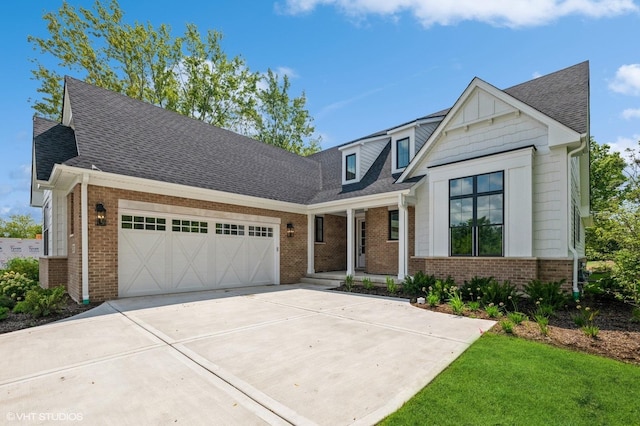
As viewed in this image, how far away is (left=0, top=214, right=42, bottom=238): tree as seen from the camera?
2870 cm

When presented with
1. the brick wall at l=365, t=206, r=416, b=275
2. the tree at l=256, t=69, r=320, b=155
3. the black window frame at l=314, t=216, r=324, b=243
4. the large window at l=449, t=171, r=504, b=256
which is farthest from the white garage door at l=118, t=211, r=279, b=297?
the tree at l=256, t=69, r=320, b=155

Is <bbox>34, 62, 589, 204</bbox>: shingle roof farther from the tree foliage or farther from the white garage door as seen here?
the tree foliage

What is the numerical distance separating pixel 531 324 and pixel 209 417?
5.80m

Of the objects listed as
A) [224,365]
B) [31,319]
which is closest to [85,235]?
[31,319]

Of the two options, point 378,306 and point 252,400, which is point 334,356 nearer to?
point 252,400

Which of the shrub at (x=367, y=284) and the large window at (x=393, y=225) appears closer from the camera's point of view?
the shrub at (x=367, y=284)

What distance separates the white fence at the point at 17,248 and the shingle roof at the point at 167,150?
10.5 meters

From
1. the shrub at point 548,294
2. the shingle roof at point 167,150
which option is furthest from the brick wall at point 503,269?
the shingle roof at point 167,150

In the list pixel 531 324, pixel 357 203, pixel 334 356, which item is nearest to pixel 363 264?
pixel 357 203

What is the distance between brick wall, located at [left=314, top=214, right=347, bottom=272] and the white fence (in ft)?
47.5

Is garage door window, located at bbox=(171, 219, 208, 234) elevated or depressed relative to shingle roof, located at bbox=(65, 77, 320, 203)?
depressed

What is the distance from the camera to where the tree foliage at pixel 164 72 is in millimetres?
20719

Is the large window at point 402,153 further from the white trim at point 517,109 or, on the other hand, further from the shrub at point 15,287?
the shrub at point 15,287

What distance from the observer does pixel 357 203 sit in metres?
12.1
